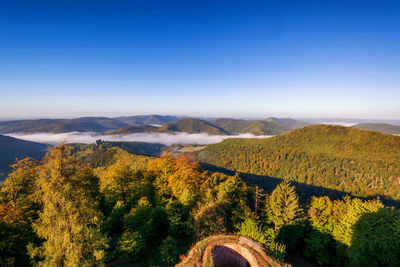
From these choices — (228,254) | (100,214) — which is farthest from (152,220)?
(228,254)

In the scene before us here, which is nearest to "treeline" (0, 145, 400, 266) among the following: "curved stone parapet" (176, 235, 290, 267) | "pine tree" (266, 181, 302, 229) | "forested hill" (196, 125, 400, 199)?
"pine tree" (266, 181, 302, 229)

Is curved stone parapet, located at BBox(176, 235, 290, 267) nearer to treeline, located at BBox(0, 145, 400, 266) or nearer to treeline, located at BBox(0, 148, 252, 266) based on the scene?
treeline, located at BBox(0, 145, 400, 266)

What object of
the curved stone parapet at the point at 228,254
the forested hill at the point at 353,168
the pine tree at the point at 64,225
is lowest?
the forested hill at the point at 353,168

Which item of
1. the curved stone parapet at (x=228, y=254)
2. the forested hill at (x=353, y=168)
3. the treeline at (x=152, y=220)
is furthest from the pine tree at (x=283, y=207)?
the forested hill at (x=353, y=168)

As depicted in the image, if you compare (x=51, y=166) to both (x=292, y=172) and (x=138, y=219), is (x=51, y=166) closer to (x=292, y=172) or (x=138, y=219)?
(x=138, y=219)

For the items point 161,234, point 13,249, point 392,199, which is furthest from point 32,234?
point 392,199

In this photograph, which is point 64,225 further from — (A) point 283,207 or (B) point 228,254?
(A) point 283,207

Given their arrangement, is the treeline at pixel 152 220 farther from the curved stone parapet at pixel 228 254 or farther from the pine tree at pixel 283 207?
the curved stone parapet at pixel 228 254
